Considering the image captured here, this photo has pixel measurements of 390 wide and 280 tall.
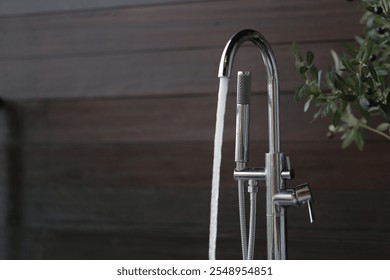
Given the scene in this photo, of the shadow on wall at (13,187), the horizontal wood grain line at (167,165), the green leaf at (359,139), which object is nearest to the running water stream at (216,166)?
the green leaf at (359,139)

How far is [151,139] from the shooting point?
2215mm

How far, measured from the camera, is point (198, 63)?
7.09ft

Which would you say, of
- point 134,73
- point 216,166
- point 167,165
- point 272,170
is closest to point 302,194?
point 272,170

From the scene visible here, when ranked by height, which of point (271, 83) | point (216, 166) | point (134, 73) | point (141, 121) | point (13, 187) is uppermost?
point (134, 73)

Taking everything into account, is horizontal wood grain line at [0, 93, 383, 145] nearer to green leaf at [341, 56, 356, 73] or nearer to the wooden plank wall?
the wooden plank wall

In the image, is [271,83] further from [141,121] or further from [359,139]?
[141,121]

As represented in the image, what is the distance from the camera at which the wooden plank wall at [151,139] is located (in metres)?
2.02

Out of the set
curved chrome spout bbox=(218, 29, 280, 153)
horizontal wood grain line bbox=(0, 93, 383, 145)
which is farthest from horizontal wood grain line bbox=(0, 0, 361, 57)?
curved chrome spout bbox=(218, 29, 280, 153)

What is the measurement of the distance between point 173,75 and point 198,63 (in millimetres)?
94

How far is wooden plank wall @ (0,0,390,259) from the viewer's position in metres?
2.02

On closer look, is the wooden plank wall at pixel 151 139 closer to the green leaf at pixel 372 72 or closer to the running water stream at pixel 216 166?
the green leaf at pixel 372 72

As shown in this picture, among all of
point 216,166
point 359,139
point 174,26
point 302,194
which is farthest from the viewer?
point 174,26
